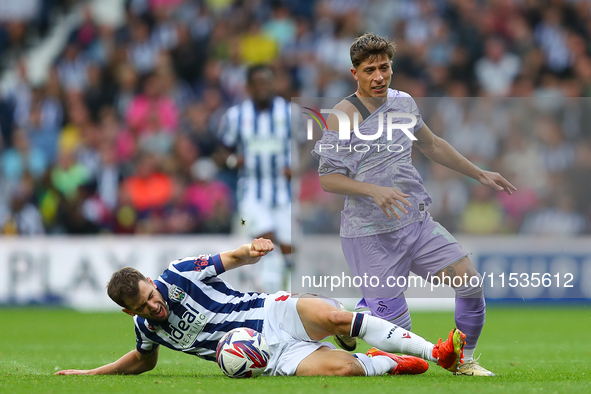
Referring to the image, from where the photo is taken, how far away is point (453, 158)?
19.0 feet

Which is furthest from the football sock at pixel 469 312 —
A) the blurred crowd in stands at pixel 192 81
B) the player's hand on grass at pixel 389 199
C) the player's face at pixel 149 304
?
the blurred crowd in stands at pixel 192 81

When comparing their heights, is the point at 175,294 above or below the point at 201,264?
below

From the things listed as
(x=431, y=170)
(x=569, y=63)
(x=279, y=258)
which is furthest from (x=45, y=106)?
(x=431, y=170)

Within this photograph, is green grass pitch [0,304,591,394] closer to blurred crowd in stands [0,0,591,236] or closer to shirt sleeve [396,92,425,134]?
shirt sleeve [396,92,425,134]

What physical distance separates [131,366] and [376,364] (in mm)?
1622

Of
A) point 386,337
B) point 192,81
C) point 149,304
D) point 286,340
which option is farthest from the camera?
point 192,81

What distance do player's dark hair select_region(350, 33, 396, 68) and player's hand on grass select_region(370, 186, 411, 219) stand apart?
0.85 m

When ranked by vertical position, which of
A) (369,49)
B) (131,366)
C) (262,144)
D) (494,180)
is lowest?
(131,366)

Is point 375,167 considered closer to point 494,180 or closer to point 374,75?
point 374,75

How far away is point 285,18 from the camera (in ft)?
48.4

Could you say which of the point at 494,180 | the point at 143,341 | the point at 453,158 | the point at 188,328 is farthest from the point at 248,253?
the point at 494,180

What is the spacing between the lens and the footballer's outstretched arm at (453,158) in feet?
19.0

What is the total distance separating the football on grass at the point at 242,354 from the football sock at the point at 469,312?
1.27m

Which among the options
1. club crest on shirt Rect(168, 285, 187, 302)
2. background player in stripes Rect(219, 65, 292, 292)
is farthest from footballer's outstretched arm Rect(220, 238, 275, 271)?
background player in stripes Rect(219, 65, 292, 292)
